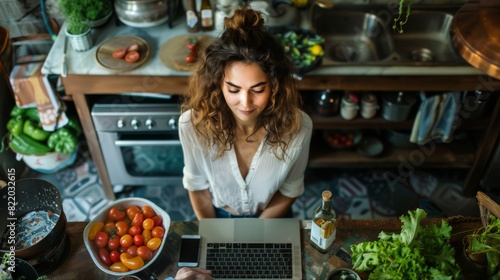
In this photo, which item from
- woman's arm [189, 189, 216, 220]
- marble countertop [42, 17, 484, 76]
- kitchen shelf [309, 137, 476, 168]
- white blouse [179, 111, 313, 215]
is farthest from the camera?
kitchen shelf [309, 137, 476, 168]

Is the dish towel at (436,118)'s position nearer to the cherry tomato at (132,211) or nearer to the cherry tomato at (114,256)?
the cherry tomato at (132,211)

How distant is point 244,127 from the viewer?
68.9 inches

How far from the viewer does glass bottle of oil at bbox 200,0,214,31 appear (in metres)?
2.44

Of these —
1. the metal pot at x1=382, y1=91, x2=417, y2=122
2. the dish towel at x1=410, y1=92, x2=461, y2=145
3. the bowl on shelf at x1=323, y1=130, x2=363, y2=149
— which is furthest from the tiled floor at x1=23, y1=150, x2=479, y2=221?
the metal pot at x1=382, y1=91, x2=417, y2=122

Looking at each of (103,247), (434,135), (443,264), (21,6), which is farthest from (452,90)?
(21,6)

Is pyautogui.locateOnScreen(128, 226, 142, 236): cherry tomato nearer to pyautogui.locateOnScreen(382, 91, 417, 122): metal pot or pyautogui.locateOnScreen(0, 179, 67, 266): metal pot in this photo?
pyautogui.locateOnScreen(0, 179, 67, 266): metal pot

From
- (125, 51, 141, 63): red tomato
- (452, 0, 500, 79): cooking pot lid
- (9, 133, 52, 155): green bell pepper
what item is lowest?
(9, 133, 52, 155): green bell pepper

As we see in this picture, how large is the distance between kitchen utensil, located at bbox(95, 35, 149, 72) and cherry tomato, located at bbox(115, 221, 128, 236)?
0.94 meters

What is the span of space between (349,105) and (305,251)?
108 centimetres

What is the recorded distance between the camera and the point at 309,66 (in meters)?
2.23

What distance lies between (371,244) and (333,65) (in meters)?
1.12

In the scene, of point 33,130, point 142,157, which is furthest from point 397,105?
point 33,130

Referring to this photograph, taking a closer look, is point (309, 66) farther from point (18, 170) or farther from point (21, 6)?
point (18, 170)

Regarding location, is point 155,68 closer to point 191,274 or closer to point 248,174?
point 248,174
